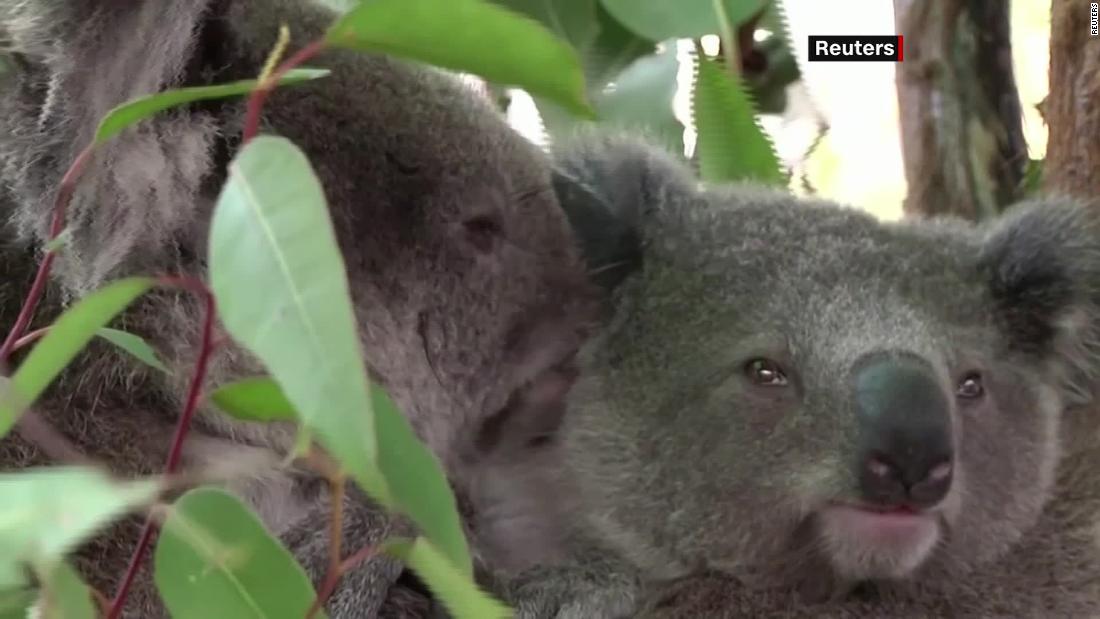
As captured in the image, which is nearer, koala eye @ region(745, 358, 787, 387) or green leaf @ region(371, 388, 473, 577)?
green leaf @ region(371, 388, 473, 577)

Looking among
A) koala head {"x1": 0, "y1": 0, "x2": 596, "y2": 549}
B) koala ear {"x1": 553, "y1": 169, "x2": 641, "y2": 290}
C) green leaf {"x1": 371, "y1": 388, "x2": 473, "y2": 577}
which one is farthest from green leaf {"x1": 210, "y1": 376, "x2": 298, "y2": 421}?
koala ear {"x1": 553, "y1": 169, "x2": 641, "y2": 290}

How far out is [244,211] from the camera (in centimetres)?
79

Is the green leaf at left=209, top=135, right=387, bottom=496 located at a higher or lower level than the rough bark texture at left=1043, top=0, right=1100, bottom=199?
higher

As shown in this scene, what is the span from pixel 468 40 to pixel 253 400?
0.29 metres

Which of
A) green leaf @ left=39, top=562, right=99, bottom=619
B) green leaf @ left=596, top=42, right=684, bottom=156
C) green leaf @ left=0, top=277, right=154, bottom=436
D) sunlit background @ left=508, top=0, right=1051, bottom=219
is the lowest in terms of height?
Result: sunlit background @ left=508, top=0, right=1051, bottom=219

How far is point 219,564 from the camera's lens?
0.90m

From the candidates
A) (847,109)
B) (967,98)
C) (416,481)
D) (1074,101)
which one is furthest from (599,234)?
(847,109)

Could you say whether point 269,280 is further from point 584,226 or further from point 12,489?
point 584,226

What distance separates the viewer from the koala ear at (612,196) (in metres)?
1.67

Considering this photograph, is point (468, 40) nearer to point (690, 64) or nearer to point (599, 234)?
point (599, 234)

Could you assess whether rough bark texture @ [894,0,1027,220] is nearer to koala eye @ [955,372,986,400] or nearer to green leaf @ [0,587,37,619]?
koala eye @ [955,372,986,400]

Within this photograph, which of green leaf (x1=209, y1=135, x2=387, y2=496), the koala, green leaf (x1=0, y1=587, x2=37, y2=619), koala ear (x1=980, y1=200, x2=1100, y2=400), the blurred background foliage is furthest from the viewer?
the blurred background foliage

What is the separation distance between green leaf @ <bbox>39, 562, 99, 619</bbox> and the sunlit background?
0.98 meters

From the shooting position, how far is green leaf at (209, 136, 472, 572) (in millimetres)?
700
